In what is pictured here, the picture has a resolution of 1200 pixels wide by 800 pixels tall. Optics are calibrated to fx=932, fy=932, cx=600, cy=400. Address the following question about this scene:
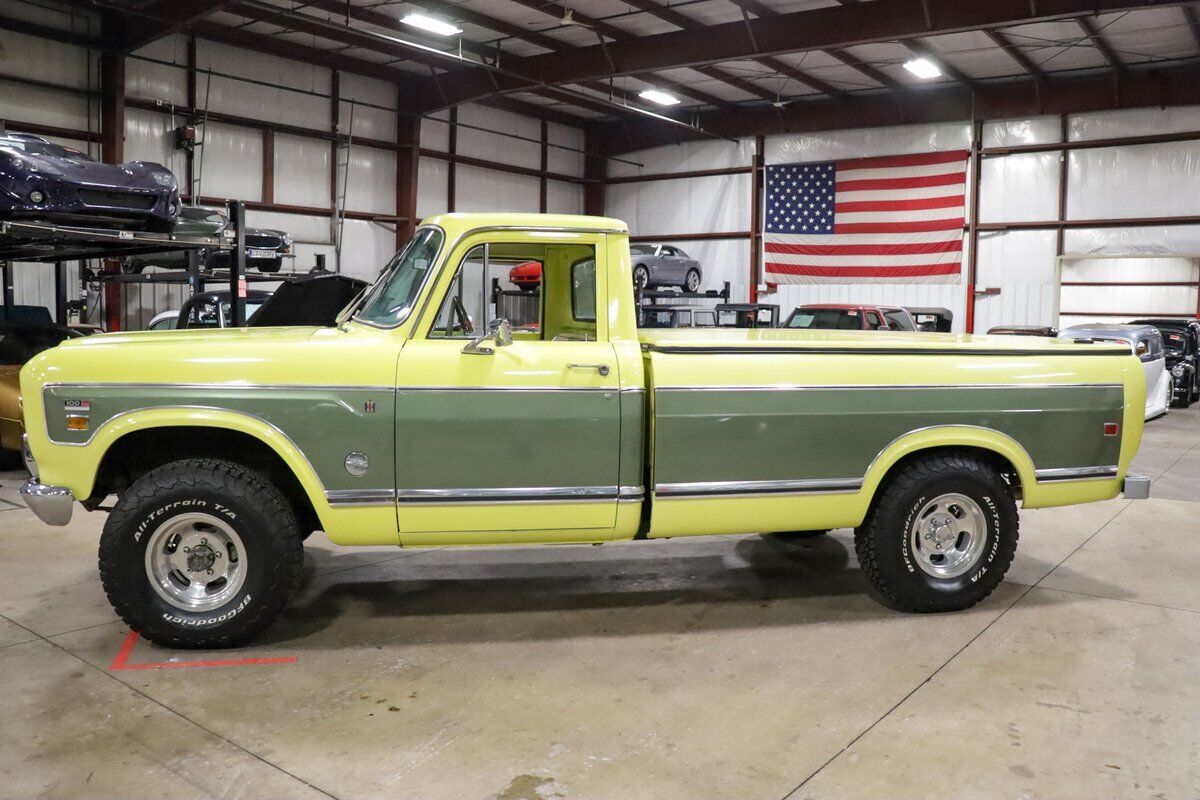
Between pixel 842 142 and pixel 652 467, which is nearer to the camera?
pixel 652 467

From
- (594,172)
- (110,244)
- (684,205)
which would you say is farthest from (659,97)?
(110,244)

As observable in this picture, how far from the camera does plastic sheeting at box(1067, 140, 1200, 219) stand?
20219mm

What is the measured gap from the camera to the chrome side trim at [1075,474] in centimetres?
509

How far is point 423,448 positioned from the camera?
4.40 metres

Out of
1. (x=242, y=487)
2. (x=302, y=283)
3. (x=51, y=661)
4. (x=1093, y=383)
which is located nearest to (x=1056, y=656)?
(x=1093, y=383)

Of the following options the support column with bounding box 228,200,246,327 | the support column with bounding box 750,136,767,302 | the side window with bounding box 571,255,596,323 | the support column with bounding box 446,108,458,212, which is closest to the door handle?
the side window with bounding box 571,255,596,323

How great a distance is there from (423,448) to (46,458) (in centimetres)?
172

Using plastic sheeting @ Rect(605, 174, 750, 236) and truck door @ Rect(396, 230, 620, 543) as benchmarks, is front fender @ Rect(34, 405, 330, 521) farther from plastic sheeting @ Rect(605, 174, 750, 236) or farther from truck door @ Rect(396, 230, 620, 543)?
plastic sheeting @ Rect(605, 174, 750, 236)

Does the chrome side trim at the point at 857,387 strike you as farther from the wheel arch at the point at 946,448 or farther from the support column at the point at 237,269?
the support column at the point at 237,269

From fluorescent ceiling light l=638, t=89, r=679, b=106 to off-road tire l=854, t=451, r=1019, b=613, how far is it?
19.7 metres

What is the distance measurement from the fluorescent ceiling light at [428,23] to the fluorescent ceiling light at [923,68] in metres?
9.70

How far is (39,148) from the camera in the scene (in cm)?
788

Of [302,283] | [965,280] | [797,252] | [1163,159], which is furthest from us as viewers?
[797,252]

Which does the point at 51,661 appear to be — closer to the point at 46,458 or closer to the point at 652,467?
the point at 46,458
